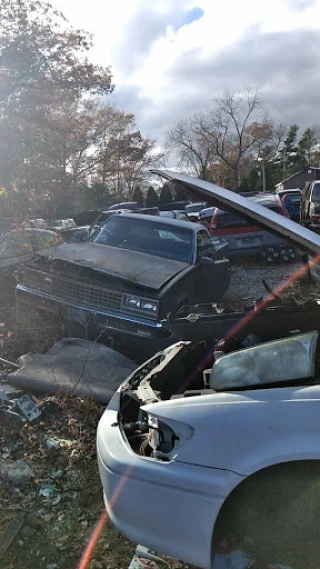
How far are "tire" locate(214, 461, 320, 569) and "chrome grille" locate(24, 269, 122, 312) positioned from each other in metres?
3.21

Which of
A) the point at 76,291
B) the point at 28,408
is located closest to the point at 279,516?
the point at 28,408

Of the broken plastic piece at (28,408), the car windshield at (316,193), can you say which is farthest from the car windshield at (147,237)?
the car windshield at (316,193)

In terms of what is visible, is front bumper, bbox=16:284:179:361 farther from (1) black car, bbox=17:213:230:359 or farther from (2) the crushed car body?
(2) the crushed car body

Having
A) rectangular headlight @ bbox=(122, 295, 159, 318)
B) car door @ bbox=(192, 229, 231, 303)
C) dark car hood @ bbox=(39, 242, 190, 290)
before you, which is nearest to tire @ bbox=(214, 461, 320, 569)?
rectangular headlight @ bbox=(122, 295, 159, 318)

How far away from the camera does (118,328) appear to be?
498 centimetres

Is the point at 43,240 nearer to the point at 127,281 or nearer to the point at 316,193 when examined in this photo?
the point at 127,281

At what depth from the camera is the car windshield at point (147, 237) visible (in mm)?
6391

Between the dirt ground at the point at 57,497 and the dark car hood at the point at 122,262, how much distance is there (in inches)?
62.8

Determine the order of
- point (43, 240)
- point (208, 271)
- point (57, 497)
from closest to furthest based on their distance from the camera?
point (57, 497)
point (208, 271)
point (43, 240)

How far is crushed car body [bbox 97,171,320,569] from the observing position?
179 centimetres

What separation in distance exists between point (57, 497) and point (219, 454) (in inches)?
67.2

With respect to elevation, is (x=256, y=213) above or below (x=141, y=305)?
above

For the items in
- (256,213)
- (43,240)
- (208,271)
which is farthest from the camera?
(43,240)

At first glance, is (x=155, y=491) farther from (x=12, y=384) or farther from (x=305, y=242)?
(x=12, y=384)
